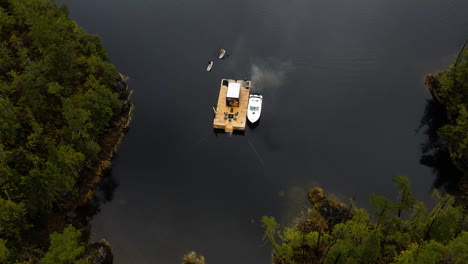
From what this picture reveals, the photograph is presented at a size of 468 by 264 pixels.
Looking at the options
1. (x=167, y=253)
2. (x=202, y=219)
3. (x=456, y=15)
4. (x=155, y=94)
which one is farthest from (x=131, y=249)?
(x=456, y=15)

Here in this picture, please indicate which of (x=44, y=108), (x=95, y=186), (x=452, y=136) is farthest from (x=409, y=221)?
(x=44, y=108)

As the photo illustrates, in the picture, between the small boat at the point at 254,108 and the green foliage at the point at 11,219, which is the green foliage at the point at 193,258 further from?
the small boat at the point at 254,108

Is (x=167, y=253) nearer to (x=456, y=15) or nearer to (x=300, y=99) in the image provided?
(x=300, y=99)

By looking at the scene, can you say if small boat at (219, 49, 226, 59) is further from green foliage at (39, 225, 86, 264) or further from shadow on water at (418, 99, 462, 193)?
green foliage at (39, 225, 86, 264)

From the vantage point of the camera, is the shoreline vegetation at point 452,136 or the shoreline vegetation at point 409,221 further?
the shoreline vegetation at point 452,136

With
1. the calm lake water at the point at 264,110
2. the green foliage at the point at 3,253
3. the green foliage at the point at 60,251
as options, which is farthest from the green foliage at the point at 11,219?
the calm lake water at the point at 264,110

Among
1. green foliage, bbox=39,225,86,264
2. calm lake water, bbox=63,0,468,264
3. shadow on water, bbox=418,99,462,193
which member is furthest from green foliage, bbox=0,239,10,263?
shadow on water, bbox=418,99,462,193
